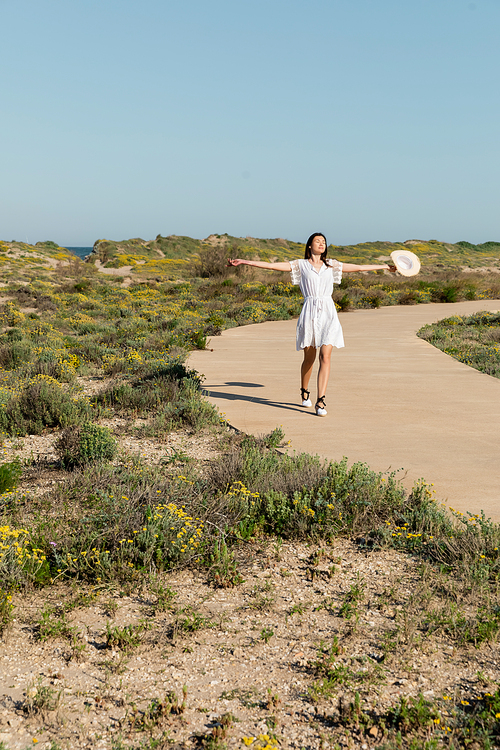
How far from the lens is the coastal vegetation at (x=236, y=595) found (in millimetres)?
2158

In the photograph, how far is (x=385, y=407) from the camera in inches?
254

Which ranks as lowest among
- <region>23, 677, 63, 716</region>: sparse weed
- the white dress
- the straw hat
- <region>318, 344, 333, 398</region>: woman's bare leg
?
<region>23, 677, 63, 716</region>: sparse weed

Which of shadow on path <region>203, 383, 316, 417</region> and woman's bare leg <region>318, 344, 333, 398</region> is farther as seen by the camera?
shadow on path <region>203, 383, 316, 417</region>

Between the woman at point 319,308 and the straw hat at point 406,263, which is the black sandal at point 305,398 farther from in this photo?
the straw hat at point 406,263

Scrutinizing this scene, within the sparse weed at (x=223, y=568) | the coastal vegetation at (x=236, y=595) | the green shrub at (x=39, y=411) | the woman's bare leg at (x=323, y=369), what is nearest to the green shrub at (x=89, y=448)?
the coastal vegetation at (x=236, y=595)

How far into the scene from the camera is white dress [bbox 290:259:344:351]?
6113 mm

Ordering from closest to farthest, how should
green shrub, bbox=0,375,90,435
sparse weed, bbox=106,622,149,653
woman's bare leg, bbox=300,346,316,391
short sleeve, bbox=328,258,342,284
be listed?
1. sparse weed, bbox=106,622,149,653
2. green shrub, bbox=0,375,90,435
3. short sleeve, bbox=328,258,342,284
4. woman's bare leg, bbox=300,346,316,391

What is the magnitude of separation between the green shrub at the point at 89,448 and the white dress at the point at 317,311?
2.34 metres

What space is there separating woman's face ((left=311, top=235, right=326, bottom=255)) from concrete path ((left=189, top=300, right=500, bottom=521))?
1671mm

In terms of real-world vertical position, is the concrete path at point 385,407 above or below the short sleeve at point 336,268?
below

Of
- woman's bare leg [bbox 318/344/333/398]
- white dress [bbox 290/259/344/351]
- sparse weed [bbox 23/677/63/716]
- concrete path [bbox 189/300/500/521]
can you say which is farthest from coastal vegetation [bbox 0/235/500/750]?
white dress [bbox 290/259/344/351]

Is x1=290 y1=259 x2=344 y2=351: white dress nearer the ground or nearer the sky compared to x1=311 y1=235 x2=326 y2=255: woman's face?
nearer the ground

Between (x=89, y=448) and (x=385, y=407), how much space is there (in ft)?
10.6

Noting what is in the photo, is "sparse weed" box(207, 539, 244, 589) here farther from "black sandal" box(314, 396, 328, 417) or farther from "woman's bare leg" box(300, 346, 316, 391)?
"woman's bare leg" box(300, 346, 316, 391)
